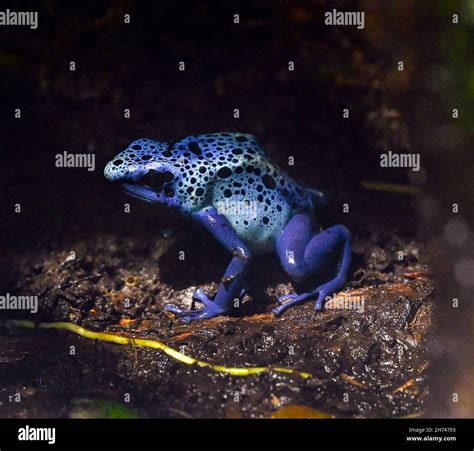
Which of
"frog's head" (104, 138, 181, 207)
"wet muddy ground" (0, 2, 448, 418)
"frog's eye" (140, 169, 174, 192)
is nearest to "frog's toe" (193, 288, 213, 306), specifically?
"wet muddy ground" (0, 2, 448, 418)

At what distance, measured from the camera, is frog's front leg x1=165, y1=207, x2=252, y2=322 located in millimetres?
4750

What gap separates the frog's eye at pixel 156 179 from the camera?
4.77m

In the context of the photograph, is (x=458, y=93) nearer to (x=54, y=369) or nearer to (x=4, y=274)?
(x=54, y=369)

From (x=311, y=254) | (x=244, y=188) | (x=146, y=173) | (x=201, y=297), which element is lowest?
(x=201, y=297)

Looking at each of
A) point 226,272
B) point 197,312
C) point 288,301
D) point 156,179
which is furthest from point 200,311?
point 156,179

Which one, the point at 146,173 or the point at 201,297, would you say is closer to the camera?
the point at 146,173

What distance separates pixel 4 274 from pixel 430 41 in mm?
4308

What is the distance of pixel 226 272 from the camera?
15.7ft

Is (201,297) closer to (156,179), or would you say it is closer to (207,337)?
(207,337)

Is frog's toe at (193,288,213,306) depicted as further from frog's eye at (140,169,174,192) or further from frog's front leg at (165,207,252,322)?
frog's eye at (140,169,174,192)

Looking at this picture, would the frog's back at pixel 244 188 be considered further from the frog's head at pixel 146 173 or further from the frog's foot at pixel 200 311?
the frog's foot at pixel 200 311

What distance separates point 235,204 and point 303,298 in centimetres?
96

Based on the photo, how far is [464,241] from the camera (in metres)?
4.55

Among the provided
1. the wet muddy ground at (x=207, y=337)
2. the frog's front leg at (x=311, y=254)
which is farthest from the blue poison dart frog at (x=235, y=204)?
the wet muddy ground at (x=207, y=337)
